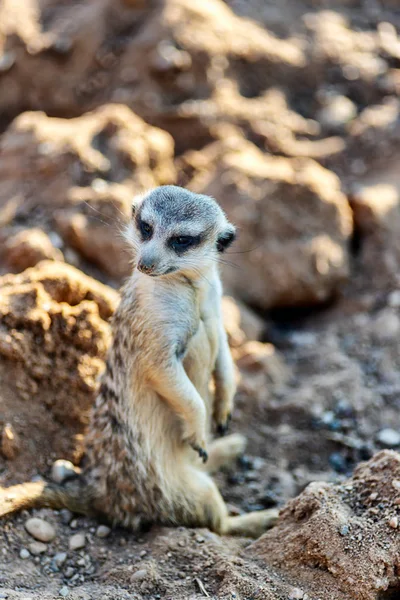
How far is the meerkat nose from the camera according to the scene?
2664 mm

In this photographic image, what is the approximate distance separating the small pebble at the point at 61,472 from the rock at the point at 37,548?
1.22ft

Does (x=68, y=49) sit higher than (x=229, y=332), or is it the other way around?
(x=68, y=49)

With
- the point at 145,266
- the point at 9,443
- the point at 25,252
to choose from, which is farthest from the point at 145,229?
the point at 25,252

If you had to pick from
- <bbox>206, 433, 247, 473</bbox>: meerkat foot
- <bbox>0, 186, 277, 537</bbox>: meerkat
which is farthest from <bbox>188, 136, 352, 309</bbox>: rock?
<bbox>0, 186, 277, 537</bbox>: meerkat

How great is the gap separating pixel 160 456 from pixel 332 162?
2.91 metres

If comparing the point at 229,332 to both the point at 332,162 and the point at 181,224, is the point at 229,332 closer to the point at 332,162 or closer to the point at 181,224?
the point at 181,224

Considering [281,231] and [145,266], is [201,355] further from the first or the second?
[281,231]

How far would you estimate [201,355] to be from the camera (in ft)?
10.1

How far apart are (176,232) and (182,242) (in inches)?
2.1

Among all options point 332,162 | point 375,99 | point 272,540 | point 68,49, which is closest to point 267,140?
point 332,162

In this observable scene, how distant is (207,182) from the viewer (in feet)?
15.5

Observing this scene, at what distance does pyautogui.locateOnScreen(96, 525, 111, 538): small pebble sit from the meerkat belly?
72cm

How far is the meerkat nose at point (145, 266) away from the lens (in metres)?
2.66

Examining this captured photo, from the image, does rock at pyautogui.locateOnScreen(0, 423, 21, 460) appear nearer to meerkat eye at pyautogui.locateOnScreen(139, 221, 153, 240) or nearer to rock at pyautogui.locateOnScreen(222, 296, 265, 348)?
meerkat eye at pyautogui.locateOnScreen(139, 221, 153, 240)
